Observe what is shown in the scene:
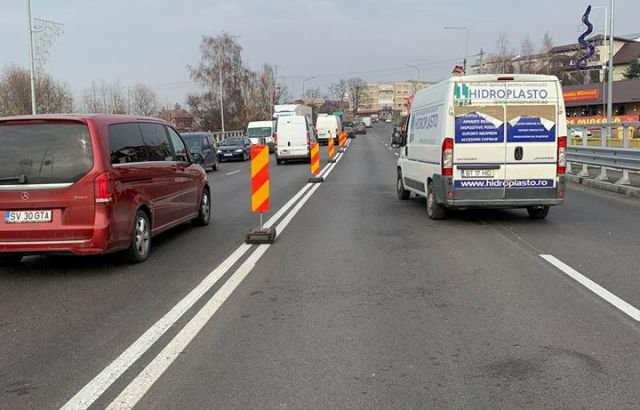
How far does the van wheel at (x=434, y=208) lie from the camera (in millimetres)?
10789

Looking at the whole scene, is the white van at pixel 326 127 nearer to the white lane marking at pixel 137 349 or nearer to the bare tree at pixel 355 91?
the white lane marking at pixel 137 349

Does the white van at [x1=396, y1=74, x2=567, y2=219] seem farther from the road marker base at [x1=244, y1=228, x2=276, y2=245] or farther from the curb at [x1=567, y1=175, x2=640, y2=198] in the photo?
the curb at [x1=567, y1=175, x2=640, y2=198]

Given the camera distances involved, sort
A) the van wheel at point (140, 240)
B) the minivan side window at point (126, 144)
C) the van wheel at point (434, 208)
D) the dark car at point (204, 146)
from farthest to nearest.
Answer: the dark car at point (204, 146) → the van wheel at point (434, 208) → the van wheel at point (140, 240) → the minivan side window at point (126, 144)

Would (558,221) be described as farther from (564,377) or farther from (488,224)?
(564,377)

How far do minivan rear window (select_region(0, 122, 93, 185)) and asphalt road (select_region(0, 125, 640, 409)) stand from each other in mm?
1176

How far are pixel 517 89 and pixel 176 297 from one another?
21.9 ft

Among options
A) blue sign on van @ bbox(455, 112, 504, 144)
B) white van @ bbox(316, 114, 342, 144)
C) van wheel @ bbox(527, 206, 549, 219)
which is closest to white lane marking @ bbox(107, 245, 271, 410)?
blue sign on van @ bbox(455, 112, 504, 144)

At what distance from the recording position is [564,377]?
4.00 m

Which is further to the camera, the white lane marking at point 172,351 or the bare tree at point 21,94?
the bare tree at point 21,94

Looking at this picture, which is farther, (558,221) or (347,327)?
(558,221)

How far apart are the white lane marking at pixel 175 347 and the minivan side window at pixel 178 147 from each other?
2.66 m

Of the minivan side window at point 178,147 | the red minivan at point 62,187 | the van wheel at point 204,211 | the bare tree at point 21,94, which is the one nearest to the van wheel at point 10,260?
the red minivan at point 62,187

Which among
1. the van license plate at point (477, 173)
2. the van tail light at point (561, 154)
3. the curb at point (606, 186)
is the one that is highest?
the van tail light at point (561, 154)

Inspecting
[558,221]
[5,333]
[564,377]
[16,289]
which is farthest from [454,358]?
[558,221]
